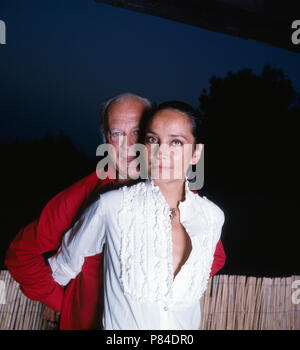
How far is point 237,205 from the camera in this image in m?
3.78

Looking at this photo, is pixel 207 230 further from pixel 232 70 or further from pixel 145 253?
pixel 232 70

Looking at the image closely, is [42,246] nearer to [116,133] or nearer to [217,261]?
[116,133]

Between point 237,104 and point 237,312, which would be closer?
point 237,312

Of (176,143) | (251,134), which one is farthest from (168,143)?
(251,134)

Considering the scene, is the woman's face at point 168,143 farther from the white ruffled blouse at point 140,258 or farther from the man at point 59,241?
the man at point 59,241

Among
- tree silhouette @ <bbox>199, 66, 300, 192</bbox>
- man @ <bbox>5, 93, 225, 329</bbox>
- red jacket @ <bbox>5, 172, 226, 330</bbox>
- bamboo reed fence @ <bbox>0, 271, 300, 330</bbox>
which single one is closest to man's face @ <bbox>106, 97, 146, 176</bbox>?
man @ <bbox>5, 93, 225, 329</bbox>

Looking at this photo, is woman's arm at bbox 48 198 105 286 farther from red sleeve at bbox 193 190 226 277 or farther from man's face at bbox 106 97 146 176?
red sleeve at bbox 193 190 226 277

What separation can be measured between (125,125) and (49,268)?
2.72ft

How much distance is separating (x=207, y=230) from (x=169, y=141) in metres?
0.46

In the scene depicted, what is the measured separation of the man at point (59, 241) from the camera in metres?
1.41

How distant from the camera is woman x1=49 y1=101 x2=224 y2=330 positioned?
3.80 ft

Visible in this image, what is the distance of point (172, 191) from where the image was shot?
1358mm
